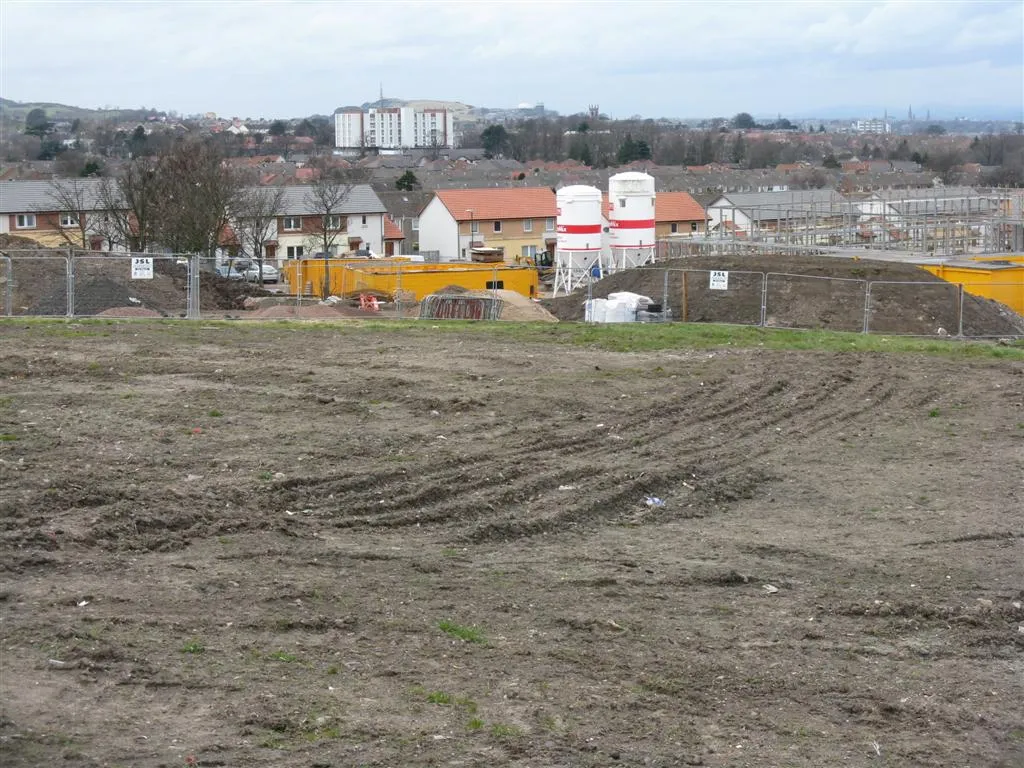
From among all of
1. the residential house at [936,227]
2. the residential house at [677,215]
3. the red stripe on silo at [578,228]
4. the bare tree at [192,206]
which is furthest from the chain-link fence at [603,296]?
the residential house at [677,215]

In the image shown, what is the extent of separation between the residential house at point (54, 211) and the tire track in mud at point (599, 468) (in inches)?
1857

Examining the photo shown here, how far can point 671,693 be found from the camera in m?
9.59

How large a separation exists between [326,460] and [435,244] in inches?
2860

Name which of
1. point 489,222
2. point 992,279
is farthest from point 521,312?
point 489,222

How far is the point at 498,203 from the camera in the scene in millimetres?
86938

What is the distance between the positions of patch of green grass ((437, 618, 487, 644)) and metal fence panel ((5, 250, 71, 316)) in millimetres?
24377

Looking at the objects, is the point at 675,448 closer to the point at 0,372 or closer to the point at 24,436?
the point at 24,436

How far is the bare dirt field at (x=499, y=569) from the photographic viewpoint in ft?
28.6

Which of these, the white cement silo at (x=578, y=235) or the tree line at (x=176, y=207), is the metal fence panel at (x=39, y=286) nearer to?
the tree line at (x=176, y=207)

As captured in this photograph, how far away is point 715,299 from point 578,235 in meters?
15.7

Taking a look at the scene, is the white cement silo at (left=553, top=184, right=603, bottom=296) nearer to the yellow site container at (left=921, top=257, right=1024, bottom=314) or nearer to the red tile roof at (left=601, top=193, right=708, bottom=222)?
the yellow site container at (left=921, top=257, right=1024, bottom=314)

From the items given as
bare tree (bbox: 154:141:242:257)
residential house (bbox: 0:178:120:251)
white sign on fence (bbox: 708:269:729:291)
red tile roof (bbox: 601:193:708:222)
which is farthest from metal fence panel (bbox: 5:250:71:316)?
red tile roof (bbox: 601:193:708:222)

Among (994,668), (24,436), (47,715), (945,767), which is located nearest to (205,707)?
(47,715)

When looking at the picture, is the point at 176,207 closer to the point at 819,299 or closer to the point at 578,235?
the point at 578,235
